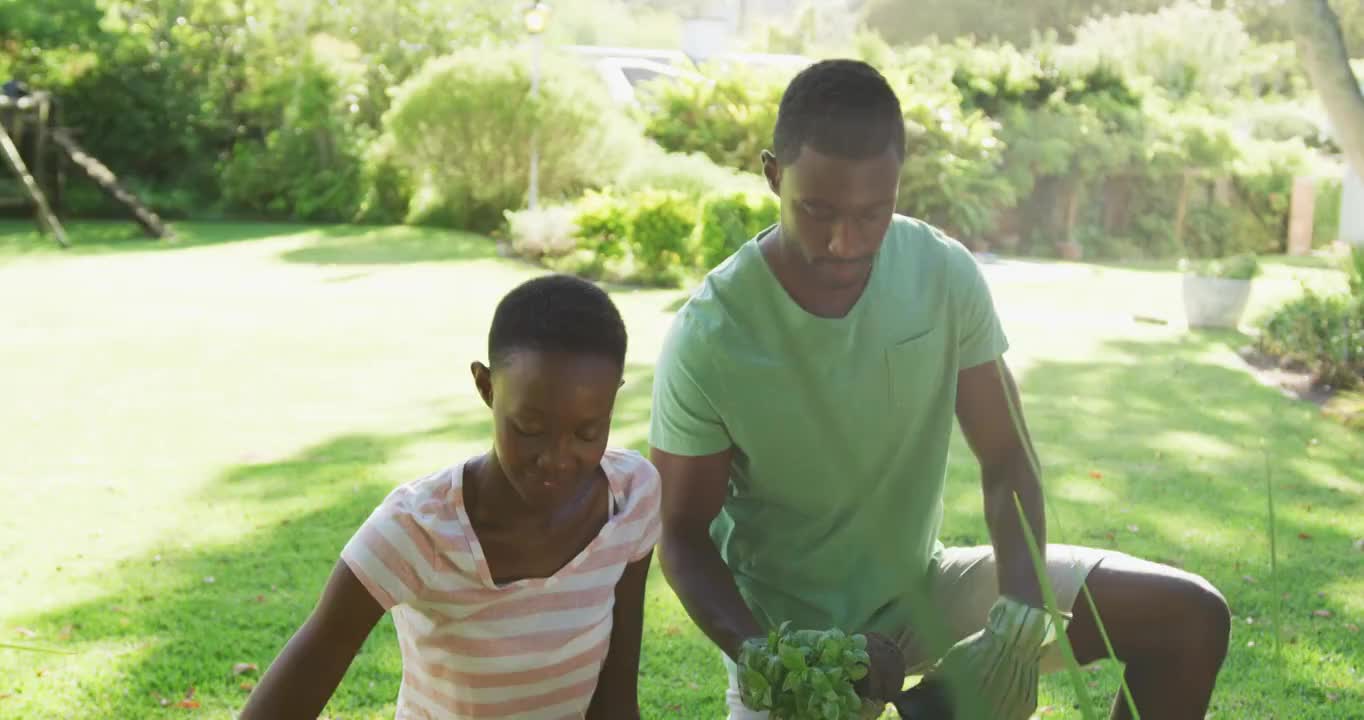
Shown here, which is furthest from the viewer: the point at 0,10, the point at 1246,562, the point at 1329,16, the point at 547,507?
the point at 0,10

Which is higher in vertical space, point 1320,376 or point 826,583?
point 826,583

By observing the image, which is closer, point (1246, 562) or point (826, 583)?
point (826, 583)

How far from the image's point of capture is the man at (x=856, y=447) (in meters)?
2.27

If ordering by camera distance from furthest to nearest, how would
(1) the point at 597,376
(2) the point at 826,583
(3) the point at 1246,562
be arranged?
1. (3) the point at 1246,562
2. (2) the point at 826,583
3. (1) the point at 597,376

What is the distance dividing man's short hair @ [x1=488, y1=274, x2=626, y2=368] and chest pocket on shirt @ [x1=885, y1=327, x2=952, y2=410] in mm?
624

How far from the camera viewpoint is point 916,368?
2.46 metres

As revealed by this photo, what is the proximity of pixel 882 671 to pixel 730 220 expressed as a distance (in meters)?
10.9

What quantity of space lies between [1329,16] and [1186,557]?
3.99 m

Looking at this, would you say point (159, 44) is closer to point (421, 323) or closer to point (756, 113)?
point (756, 113)

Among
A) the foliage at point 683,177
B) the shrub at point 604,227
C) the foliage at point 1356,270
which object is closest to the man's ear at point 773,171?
the foliage at point 1356,270

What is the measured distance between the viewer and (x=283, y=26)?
22609 mm

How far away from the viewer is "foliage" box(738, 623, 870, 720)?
1841 millimetres

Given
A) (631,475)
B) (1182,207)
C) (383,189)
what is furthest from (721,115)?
(631,475)

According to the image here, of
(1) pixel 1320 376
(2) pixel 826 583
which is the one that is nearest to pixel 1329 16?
(1) pixel 1320 376
